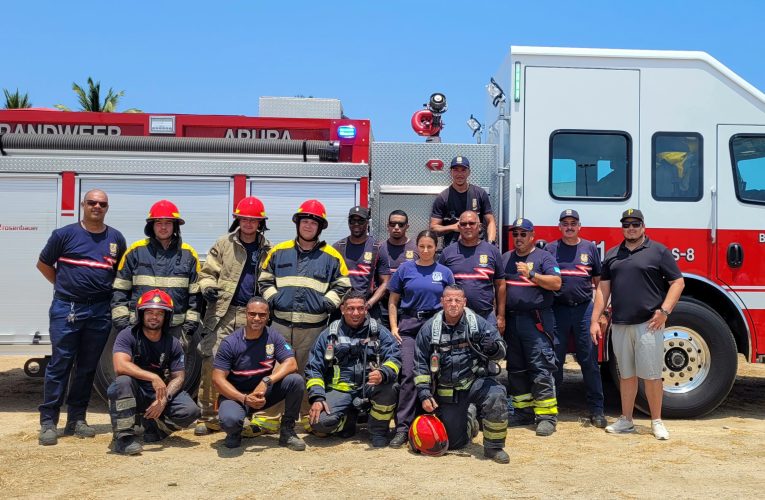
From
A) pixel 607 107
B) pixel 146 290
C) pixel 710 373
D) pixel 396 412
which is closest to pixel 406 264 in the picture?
pixel 396 412

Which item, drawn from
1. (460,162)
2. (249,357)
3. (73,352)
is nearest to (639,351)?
(460,162)

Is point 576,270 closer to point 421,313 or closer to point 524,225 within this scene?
point 524,225

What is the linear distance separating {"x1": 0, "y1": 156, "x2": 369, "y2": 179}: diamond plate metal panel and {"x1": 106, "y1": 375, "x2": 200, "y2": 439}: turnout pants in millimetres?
2243

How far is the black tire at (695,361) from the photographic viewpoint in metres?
6.56

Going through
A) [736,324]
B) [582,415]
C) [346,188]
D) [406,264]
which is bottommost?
[582,415]

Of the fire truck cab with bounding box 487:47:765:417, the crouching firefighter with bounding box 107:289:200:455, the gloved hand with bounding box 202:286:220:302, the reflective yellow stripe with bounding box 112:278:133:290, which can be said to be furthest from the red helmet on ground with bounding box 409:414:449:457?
the reflective yellow stripe with bounding box 112:278:133:290

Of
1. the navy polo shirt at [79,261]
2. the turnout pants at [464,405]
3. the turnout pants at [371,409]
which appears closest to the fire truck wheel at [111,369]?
the navy polo shirt at [79,261]

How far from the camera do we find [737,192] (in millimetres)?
6820

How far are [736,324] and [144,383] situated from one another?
5470mm

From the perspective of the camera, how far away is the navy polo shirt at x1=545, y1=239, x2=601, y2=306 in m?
6.36

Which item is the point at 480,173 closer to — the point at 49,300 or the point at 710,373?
the point at 710,373

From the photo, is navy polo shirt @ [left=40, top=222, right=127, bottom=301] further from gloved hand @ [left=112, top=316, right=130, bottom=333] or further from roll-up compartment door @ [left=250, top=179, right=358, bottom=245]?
roll-up compartment door @ [left=250, top=179, right=358, bottom=245]

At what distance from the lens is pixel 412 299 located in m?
5.93

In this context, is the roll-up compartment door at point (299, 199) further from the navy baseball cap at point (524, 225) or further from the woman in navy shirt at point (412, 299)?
the navy baseball cap at point (524, 225)
